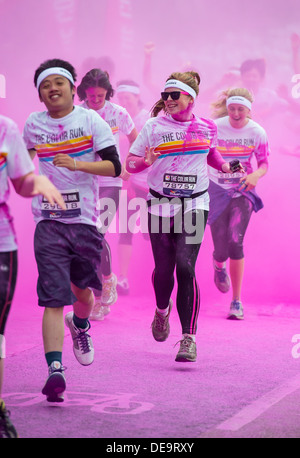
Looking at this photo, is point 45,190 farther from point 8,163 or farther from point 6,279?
point 6,279

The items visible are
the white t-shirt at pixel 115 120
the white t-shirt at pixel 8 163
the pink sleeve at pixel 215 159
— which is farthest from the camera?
the white t-shirt at pixel 115 120

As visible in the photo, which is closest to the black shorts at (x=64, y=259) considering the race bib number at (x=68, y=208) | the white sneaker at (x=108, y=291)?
the race bib number at (x=68, y=208)

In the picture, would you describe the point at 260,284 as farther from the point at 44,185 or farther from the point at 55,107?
the point at 44,185

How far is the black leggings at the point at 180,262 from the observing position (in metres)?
5.76

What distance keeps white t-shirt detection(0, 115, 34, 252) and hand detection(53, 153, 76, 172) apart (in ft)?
2.55

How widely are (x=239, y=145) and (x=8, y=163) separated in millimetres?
4447

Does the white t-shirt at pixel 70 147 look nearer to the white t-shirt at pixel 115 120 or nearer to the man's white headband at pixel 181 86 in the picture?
the man's white headband at pixel 181 86

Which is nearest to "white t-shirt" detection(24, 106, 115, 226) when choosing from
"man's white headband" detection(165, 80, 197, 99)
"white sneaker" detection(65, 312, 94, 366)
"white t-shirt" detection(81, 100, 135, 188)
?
"white sneaker" detection(65, 312, 94, 366)

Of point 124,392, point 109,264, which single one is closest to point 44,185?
point 124,392

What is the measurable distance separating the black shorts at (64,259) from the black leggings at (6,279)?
84 centimetres

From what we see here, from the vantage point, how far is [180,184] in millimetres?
5867

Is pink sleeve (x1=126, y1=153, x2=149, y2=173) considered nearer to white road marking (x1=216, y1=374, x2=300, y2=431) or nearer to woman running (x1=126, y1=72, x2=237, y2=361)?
woman running (x1=126, y1=72, x2=237, y2=361)

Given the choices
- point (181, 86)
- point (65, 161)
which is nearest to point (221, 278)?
point (181, 86)

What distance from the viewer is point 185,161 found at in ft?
19.3
